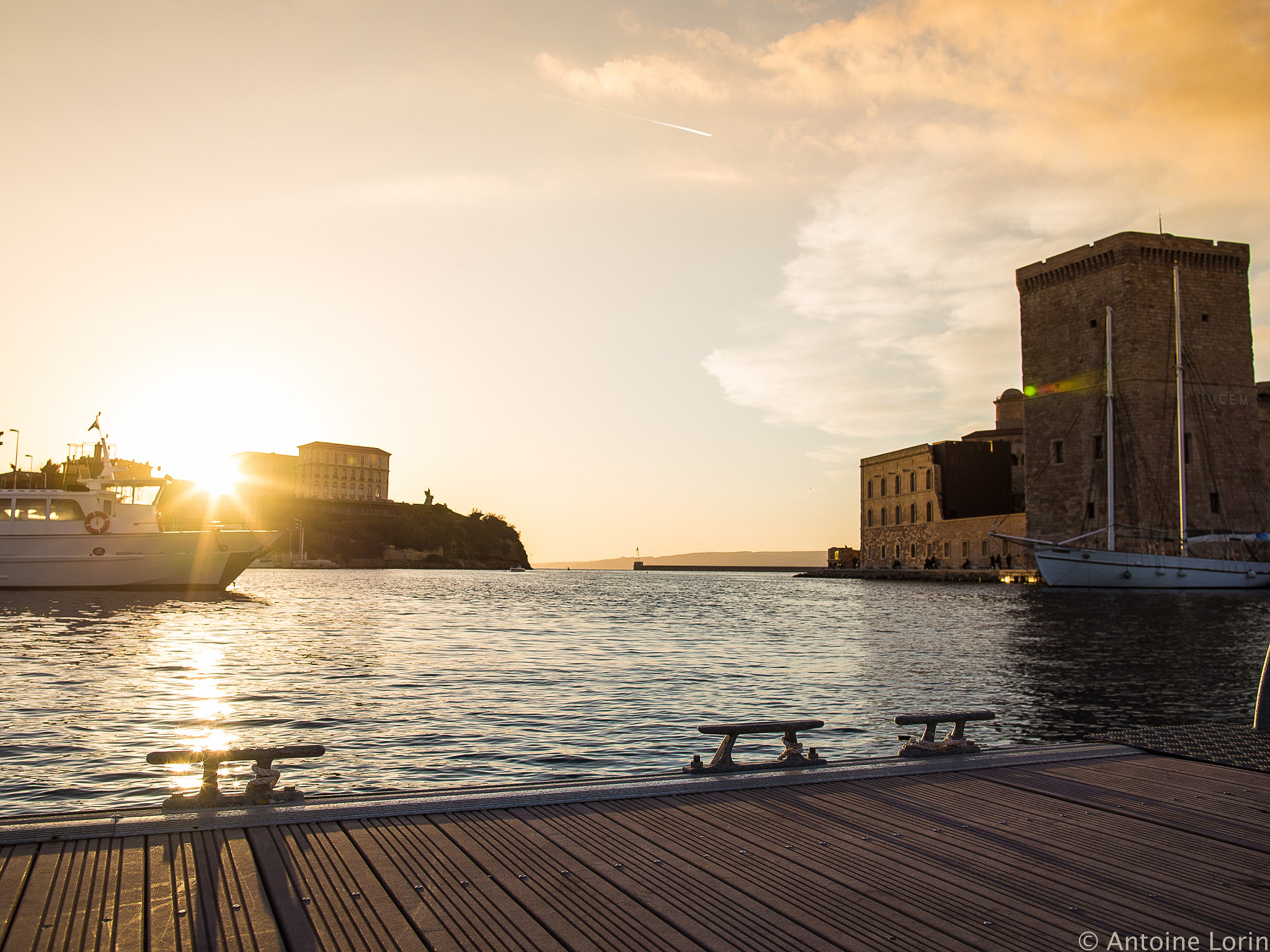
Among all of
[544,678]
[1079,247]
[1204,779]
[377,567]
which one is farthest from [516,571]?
[1204,779]

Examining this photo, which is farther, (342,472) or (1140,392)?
(342,472)

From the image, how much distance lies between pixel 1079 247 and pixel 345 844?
182 feet

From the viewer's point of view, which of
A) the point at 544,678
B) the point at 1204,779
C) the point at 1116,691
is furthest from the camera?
the point at 544,678

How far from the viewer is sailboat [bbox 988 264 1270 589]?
44.4 metres

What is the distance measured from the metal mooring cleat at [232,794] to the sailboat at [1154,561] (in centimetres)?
4636

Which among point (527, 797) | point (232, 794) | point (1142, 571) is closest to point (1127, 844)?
point (527, 797)

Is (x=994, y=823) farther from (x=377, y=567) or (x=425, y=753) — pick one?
(x=377, y=567)

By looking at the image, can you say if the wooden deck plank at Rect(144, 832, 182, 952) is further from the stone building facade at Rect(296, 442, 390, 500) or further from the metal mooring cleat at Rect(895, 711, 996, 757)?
the stone building facade at Rect(296, 442, 390, 500)

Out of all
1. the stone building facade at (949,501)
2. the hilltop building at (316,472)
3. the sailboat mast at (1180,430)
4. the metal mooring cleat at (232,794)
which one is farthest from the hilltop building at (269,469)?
the metal mooring cleat at (232,794)

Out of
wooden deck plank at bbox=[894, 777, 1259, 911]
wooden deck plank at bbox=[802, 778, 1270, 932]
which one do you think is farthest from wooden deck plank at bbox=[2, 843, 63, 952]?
wooden deck plank at bbox=[894, 777, 1259, 911]

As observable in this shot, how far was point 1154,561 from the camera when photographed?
145 ft

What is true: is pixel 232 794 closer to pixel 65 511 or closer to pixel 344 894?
pixel 344 894

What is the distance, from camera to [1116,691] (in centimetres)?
1427

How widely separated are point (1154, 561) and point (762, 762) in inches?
1817
